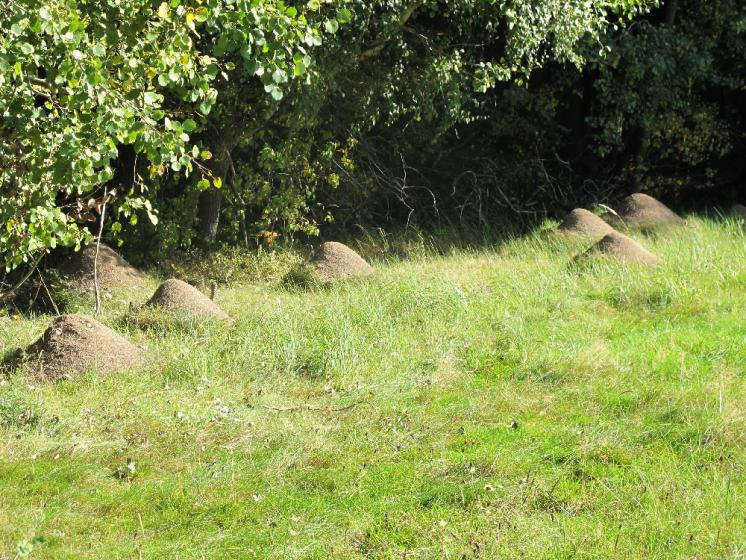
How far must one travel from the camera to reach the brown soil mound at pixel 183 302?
903 centimetres

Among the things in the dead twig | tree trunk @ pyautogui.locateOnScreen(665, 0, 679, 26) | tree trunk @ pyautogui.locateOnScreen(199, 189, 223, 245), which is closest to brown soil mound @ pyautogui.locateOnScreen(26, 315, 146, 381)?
the dead twig

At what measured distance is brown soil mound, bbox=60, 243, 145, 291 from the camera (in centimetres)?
1091

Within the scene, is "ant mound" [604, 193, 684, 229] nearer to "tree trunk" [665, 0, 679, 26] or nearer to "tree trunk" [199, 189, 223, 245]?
"tree trunk" [665, 0, 679, 26]

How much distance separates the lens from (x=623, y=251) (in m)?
10.6

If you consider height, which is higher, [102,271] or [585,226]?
[102,271]

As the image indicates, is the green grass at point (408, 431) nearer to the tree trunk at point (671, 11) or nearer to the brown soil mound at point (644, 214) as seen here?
the brown soil mound at point (644, 214)

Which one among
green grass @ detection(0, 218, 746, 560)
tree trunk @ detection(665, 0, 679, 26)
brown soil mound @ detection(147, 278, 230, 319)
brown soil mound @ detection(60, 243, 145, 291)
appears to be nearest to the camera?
green grass @ detection(0, 218, 746, 560)

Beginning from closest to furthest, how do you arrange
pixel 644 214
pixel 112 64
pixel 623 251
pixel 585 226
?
1. pixel 112 64
2. pixel 623 251
3. pixel 585 226
4. pixel 644 214

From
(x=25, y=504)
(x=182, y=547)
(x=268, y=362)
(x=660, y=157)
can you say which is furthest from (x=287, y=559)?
(x=660, y=157)

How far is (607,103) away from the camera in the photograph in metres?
15.0

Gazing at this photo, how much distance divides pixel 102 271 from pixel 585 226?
559 cm

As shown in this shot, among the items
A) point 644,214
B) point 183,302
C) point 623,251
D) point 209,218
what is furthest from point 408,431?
point 644,214

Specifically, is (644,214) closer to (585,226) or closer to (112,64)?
(585,226)

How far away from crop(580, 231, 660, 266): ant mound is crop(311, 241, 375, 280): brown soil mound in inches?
93.9
